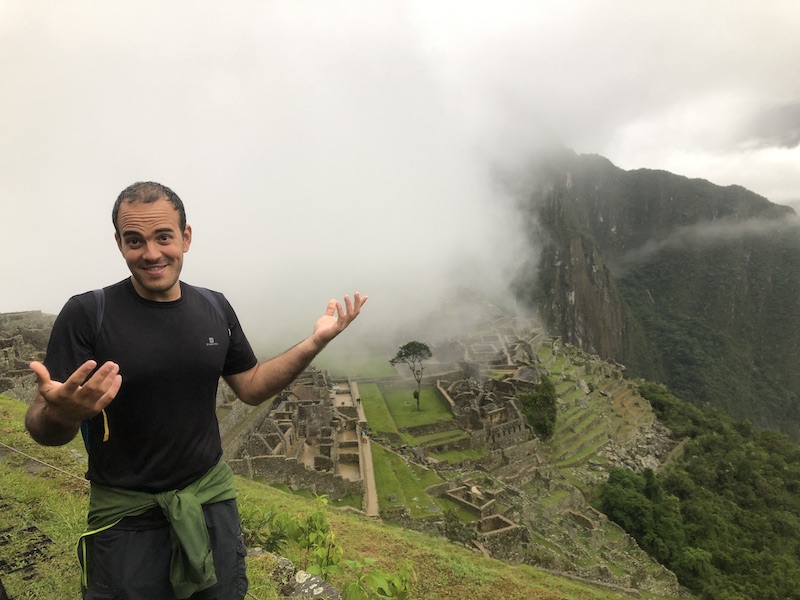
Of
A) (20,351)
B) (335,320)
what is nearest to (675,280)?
(20,351)

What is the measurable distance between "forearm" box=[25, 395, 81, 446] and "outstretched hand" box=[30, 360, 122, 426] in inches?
1.0

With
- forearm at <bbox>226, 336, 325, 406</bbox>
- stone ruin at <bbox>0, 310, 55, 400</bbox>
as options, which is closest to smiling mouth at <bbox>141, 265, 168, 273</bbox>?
forearm at <bbox>226, 336, 325, 406</bbox>

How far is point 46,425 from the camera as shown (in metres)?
1.79

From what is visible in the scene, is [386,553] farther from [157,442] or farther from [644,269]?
[644,269]

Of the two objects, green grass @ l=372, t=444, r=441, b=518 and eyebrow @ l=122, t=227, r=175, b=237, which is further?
green grass @ l=372, t=444, r=441, b=518

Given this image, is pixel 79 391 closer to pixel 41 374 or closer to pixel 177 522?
pixel 41 374

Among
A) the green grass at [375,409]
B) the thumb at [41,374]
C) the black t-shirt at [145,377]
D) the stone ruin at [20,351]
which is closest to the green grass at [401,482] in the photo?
the green grass at [375,409]

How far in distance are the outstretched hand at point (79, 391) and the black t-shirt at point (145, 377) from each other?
0.60 feet

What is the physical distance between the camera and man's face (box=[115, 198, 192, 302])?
2125 millimetres

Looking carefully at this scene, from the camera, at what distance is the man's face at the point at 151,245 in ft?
6.97

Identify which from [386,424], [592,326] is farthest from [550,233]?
[386,424]

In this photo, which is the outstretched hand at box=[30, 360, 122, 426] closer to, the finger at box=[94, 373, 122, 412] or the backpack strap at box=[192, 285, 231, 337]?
the finger at box=[94, 373, 122, 412]

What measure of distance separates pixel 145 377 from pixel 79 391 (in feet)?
1.20

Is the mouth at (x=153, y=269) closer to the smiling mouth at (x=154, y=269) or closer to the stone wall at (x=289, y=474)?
the smiling mouth at (x=154, y=269)
